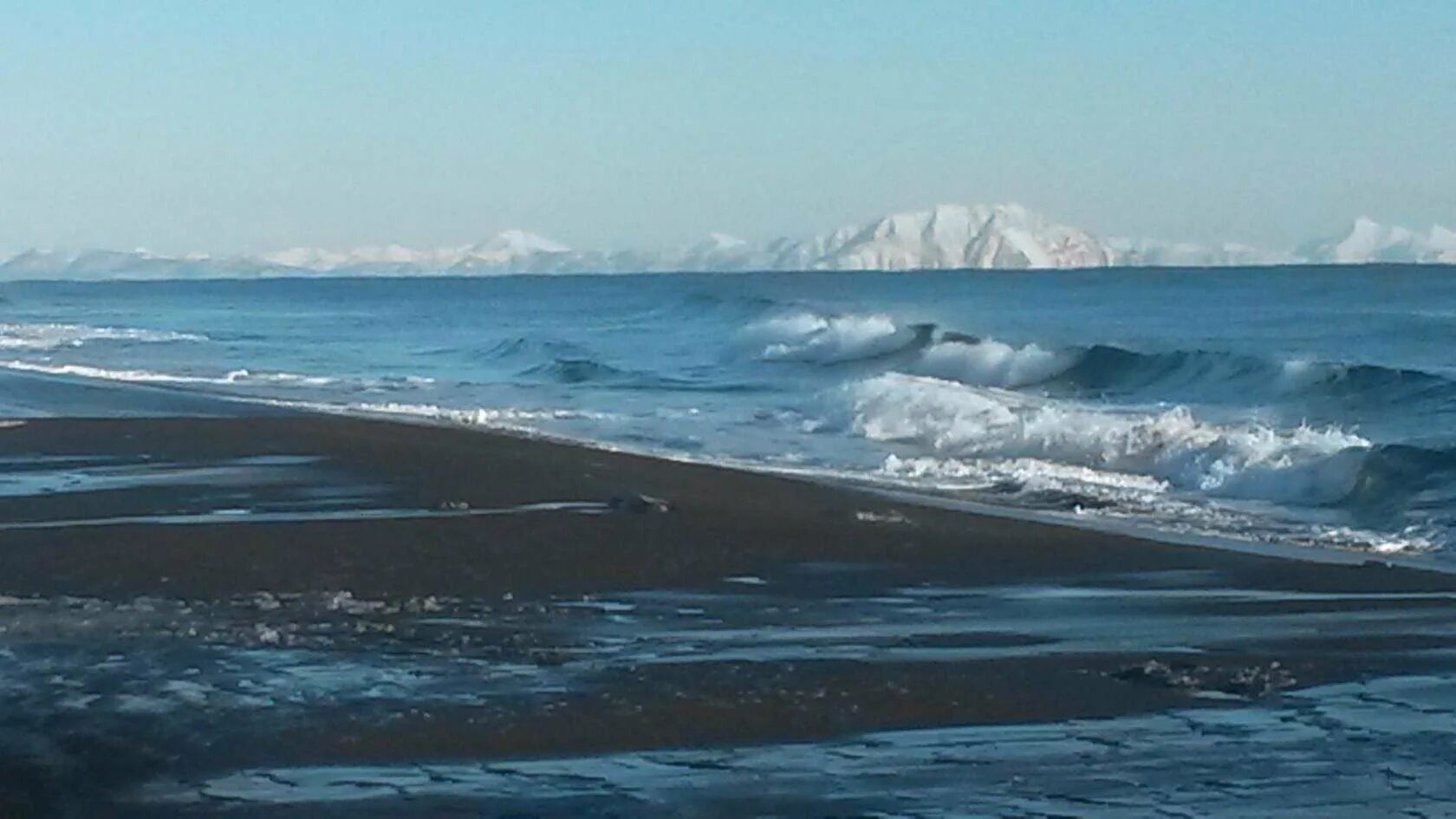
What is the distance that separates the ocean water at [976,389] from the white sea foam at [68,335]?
0.84 ft

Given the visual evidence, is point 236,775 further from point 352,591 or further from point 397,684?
point 352,591

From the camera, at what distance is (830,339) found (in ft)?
152

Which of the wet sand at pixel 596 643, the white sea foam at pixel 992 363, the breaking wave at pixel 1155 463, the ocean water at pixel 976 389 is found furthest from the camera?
the white sea foam at pixel 992 363

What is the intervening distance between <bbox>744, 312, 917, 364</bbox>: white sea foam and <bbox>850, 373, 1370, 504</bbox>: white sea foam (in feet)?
47.1

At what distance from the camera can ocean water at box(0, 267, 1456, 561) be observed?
59.3 feet

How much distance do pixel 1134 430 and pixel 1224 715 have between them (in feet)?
45.5

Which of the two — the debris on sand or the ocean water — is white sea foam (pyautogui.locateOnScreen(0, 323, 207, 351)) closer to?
the ocean water

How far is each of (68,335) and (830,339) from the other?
21127mm

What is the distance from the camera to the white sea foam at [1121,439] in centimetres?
1855

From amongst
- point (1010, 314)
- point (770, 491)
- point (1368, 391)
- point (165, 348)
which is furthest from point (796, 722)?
point (1010, 314)

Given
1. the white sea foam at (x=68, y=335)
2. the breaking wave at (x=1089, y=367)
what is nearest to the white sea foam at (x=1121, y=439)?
the breaking wave at (x=1089, y=367)

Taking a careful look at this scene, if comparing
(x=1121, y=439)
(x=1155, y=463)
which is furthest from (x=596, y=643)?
(x=1121, y=439)

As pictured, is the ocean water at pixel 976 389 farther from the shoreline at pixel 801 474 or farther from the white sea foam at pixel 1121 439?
the shoreline at pixel 801 474

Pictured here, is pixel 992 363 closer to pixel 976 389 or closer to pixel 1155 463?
pixel 976 389
